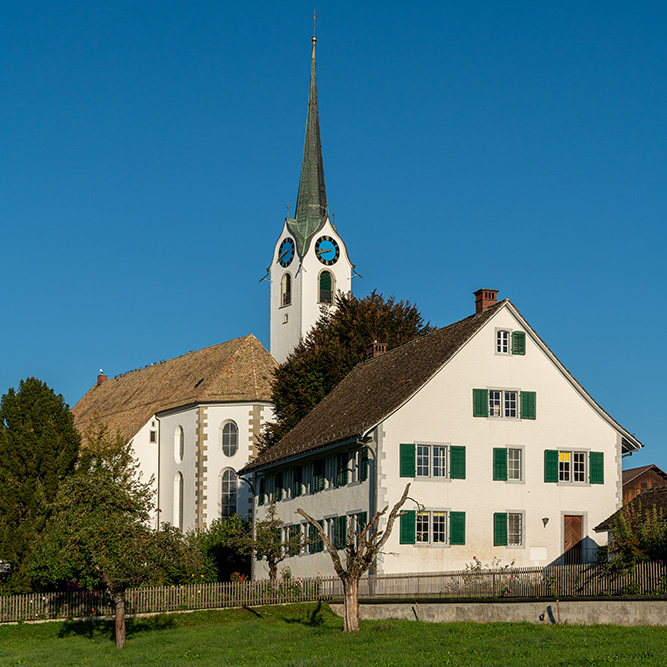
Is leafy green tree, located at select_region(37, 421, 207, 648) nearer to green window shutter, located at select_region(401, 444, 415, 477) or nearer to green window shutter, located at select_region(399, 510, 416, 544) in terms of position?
green window shutter, located at select_region(399, 510, 416, 544)

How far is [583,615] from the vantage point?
3016 centimetres

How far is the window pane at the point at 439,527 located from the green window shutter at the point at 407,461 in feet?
5.68

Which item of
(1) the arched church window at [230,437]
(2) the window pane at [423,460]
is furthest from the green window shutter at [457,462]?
(1) the arched church window at [230,437]

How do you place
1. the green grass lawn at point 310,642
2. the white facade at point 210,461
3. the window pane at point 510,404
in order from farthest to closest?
the white facade at point 210,461
the window pane at point 510,404
the green grass lawn at point 310,642

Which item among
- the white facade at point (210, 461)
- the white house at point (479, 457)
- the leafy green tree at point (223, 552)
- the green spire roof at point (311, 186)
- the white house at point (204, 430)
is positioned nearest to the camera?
the white house at point (479, 457)

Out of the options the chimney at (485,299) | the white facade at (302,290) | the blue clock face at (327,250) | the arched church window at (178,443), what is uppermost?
the blue clock face at (327,250)

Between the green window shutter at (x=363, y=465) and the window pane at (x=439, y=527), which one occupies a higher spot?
the green window shutter at (x=363, y=465)

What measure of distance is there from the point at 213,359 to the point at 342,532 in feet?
102

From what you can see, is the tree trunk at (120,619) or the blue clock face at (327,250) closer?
the tree trunk at (120,619)

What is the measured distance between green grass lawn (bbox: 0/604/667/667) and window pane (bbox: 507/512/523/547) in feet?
26.1

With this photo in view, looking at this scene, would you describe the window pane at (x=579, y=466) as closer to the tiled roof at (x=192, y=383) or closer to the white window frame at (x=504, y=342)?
the white window frame at (x=504, y=342)

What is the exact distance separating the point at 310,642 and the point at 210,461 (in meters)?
35.0

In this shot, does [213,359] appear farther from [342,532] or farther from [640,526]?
[640,526]

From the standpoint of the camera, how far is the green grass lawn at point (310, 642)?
25625 mm
